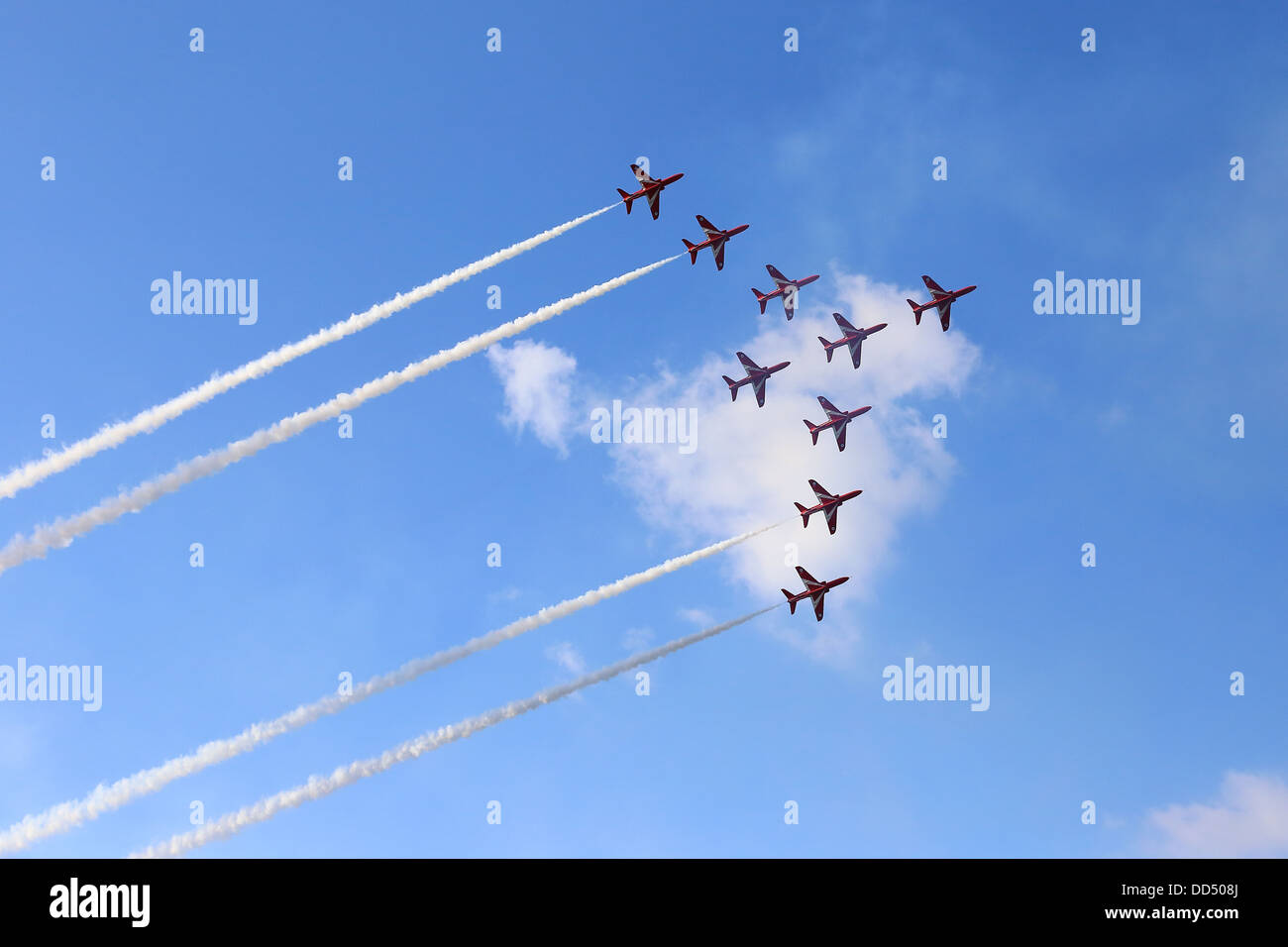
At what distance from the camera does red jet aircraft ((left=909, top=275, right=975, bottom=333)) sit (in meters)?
126

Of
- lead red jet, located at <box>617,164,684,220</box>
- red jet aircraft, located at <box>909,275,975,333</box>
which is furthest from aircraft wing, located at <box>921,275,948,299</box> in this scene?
lead red jet, located at <box>617,164,684,220</box>

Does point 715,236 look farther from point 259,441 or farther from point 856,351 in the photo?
point 259,441

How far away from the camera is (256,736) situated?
81.2 metres

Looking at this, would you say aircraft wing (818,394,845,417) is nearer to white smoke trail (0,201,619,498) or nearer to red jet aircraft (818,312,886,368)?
red jet aircraft (818,312,886,368)

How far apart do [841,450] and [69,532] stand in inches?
3381

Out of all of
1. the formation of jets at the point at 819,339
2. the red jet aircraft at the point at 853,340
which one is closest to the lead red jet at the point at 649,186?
the formation of jets at the point at 819,339

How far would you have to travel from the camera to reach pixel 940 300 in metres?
127

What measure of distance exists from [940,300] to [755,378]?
965 inches

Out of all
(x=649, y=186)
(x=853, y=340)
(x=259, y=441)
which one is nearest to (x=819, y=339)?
(x=853, y=340)

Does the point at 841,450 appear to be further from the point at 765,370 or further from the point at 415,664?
the point at 415,664

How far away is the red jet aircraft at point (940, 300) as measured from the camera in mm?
126312

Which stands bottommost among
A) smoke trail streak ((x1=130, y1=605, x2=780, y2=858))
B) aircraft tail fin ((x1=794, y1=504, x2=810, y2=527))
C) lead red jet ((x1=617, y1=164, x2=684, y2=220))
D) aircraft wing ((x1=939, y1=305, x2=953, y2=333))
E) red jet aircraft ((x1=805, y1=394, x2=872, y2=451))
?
smoke trail streak ((x1=130, y1=605, x2=780, y2=858))

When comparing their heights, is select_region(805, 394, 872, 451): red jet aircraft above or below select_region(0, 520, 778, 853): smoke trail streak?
above

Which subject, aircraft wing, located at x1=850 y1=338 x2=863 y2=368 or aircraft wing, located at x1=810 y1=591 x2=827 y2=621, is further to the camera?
aircraft wing, located at x1=850 y1=338 x2=863 y2=368
